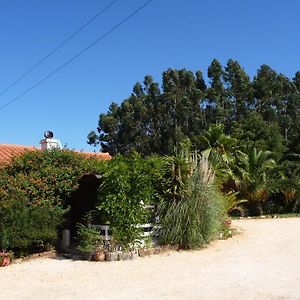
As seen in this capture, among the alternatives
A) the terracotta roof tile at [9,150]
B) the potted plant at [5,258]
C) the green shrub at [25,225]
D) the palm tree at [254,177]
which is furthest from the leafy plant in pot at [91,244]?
the palm tree at [254,177]

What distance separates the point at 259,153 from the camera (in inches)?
997

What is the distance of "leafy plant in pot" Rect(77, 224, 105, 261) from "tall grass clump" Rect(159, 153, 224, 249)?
1891mm

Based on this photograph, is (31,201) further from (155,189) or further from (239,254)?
(239,254)

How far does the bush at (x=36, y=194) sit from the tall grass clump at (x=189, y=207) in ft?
6.91

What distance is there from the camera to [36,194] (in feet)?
38.1

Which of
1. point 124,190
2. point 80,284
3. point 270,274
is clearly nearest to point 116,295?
point 80,284

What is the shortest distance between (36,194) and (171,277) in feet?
15.1

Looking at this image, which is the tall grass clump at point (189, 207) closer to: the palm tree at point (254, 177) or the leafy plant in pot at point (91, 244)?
the leafy plant in pot at point (91, 244)

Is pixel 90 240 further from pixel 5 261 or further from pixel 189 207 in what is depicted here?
pixel 189 207

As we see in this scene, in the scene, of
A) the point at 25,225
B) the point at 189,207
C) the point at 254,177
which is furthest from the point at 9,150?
the point at 254,177

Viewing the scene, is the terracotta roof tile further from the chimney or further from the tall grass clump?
the tall grass clump

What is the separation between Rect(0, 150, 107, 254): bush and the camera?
413 inches

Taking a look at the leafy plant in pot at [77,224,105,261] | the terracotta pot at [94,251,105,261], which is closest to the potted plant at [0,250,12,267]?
the leafy plant in pot at [77,224,105,261]

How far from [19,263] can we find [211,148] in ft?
47.3
